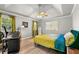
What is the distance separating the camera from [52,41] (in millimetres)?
1660

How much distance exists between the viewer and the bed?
1.58 meters

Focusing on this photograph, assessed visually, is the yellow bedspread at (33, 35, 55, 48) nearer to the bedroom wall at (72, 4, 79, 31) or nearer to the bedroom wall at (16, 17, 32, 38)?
the bedroom wall at (16, 17, 32, 38)

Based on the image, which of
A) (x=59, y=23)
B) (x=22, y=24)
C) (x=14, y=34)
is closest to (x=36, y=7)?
(x=22, y=24)

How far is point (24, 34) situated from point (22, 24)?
21cm

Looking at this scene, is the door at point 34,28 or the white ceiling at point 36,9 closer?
the white ceiling at point 36,9

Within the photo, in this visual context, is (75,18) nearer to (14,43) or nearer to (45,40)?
(45,40)

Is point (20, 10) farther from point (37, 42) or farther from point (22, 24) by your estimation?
point (37, 42)

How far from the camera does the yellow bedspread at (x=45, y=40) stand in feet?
5.44

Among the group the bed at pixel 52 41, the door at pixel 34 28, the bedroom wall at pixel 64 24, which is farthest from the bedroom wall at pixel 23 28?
the bedroom wall at pixel 64 24

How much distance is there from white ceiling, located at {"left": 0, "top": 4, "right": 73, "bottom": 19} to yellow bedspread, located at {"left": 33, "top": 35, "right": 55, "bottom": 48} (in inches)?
16.6

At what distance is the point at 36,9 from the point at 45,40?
0.64 metres

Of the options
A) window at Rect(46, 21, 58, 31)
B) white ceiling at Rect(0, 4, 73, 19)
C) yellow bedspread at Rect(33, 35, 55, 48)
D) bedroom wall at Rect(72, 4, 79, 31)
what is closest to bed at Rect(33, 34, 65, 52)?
yellow bedspread at Rect(33, 35, 55, 48)

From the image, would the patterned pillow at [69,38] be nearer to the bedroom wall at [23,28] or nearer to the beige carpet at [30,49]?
the beige carpet at [30,49]

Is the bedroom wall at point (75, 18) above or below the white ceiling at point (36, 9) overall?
below
